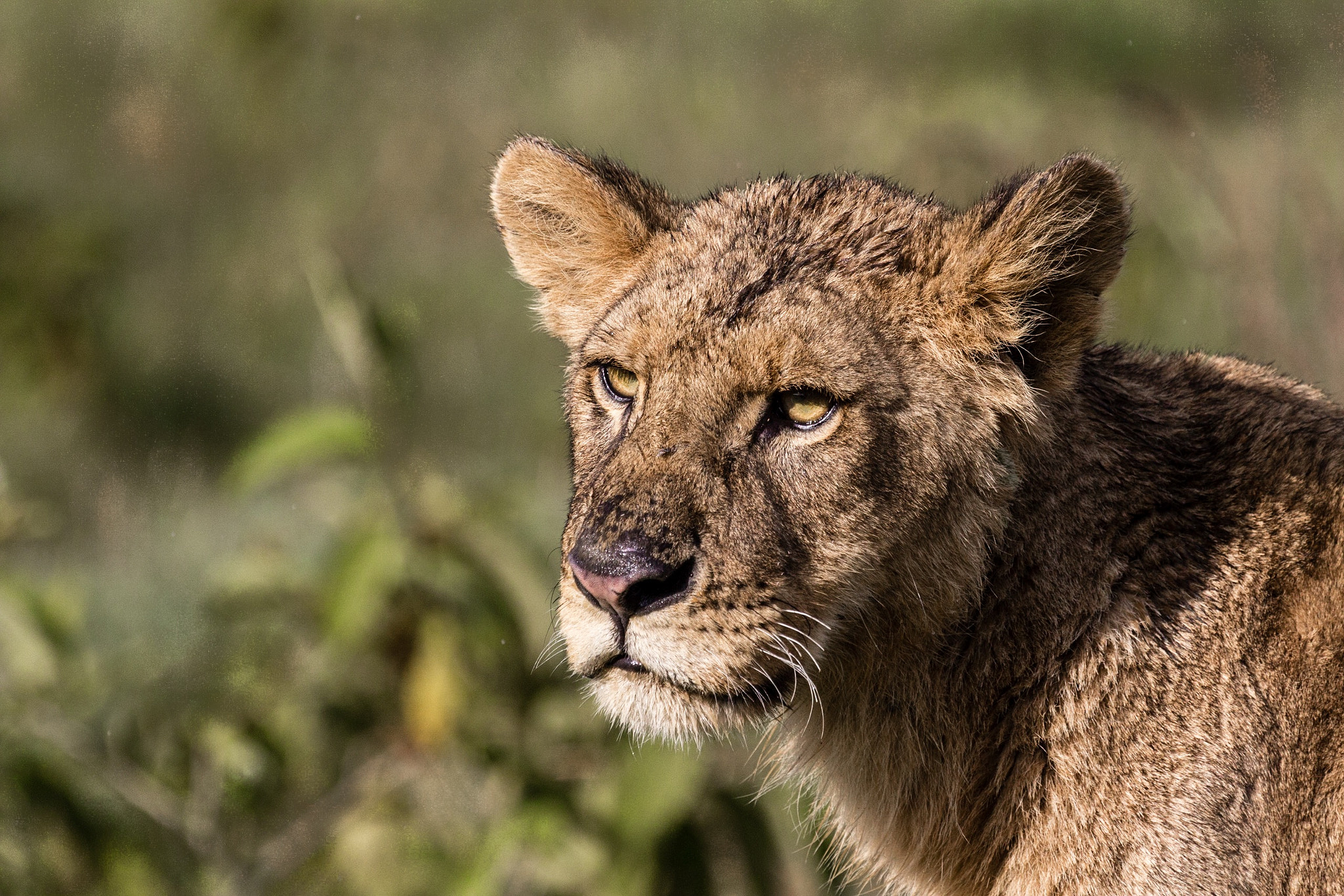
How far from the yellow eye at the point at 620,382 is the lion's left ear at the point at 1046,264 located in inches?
32.6

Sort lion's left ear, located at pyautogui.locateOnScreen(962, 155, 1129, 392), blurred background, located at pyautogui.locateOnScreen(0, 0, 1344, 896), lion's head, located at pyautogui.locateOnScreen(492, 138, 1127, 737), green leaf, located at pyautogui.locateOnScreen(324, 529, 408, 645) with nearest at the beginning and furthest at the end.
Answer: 1. lion's head, located at pyautogui.locateOnScreen(492, 138, 1127, 737)
2. lion's left ear, located at pyautogui.locateOnScreen(962, 155, 1129, 392)
3. green leaf, located at pyautogui.locateOnScreen(324, 529, 408, 645)
4. blurred background, located at pyautogui.locateOnScreen(0, 0, 1344, 896)

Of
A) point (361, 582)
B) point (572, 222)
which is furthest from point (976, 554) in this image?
point (361, 582)

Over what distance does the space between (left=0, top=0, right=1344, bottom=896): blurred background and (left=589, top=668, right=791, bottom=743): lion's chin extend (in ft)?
5.00

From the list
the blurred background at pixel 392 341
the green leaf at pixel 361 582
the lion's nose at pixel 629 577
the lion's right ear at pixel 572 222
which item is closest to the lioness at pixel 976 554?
the lion's nose at pixel 629 577

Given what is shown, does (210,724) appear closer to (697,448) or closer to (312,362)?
(697,448)

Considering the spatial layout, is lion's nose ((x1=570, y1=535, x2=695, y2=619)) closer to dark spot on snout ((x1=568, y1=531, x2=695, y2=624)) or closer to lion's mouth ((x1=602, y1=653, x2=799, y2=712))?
dark spot on snout ((x1=568, y1=531, x2=695, y2=624))

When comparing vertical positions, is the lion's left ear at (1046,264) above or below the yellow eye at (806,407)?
above

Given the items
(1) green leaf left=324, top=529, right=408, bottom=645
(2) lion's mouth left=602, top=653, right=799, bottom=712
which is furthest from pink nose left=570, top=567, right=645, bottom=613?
(1) green leaf left=324, top=529, right=408, bottom=645

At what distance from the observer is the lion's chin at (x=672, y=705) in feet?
10.9

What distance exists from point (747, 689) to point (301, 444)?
2579 mm

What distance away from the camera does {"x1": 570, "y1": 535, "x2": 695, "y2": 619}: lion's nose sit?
10.4 feet

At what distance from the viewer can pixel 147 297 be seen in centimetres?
1188

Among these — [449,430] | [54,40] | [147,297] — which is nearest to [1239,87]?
[449,430]

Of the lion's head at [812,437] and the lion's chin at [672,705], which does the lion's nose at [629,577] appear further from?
the lion's chin at [672,705]
